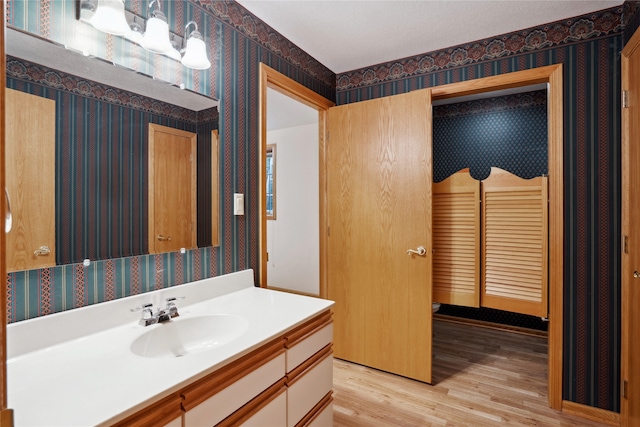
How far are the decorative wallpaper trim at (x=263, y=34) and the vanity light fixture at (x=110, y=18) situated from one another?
0.53 metres

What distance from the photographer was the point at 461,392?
2213 mm

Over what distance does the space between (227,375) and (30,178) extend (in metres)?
0.91

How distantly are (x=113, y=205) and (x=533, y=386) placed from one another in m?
2.86

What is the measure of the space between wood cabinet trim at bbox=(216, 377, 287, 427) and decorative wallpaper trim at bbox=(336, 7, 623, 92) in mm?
2327

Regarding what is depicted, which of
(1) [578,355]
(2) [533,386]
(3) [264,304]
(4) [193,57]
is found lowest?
(2) [533,386]

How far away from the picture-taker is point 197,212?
1590 mm

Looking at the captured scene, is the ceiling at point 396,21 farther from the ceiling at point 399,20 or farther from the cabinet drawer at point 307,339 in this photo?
the cabinet drawer at point 307,339

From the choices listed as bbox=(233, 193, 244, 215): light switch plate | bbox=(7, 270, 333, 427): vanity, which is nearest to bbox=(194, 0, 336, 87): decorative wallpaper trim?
bbox=(233, 193, 244, 215): light switch plate

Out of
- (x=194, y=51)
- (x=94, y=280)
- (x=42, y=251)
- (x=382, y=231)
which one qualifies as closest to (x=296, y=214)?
(x=382, y=231)

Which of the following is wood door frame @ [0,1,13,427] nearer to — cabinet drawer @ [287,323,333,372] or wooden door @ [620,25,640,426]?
cabinet drawer @ [287,323,333,372]

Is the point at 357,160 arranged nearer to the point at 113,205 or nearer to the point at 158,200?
the point at 158,200

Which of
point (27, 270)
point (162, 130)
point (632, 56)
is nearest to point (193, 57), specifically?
point (162, 130)

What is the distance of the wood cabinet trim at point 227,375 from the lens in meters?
0.88

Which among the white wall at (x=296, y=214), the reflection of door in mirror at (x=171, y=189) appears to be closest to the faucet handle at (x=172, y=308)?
the reflection of door in mirror at (x=171, y=189)
